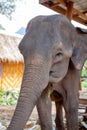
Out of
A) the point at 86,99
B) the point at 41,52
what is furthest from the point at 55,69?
the point at 86,99

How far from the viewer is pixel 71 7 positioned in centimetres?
433

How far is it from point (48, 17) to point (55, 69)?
16.8 inches

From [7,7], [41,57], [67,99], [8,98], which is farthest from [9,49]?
[41,57]

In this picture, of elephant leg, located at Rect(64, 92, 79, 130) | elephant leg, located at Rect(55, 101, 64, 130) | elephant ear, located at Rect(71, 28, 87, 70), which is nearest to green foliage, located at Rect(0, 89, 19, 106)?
elephant leg, located at Rect(55, 101, 64, 130)

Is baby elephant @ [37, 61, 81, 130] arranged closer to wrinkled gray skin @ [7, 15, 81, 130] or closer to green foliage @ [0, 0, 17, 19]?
wrinkled gray skin @ [7, 15, 81, 130]

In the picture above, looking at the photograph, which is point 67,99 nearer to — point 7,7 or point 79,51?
point 79,51

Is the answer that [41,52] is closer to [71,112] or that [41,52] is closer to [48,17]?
[48,17]

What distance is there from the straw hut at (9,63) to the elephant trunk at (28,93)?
379 inches

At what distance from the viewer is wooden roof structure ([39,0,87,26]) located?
4.33m

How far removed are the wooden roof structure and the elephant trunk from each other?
2.54 metres

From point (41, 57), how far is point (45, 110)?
57cm

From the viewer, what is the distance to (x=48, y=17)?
2182mm

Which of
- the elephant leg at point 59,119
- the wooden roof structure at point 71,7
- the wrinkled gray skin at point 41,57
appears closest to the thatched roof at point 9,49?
the wooden roof structure at point 71,7

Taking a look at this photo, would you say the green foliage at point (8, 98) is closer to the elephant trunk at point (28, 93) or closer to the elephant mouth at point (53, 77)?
the elephant mouth at point (53, 77)
